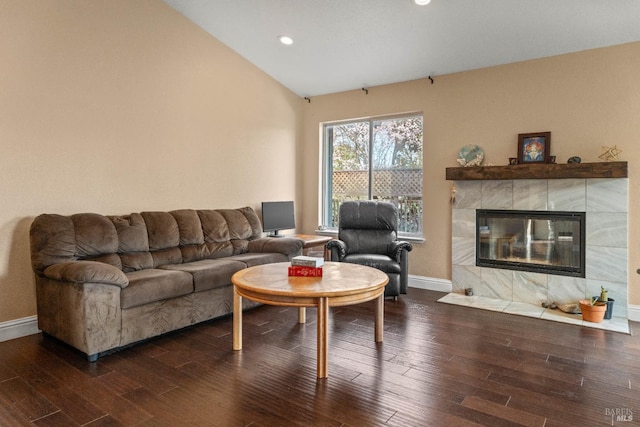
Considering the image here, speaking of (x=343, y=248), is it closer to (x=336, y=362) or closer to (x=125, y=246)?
(x=336, y=362)

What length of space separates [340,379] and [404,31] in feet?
10.7

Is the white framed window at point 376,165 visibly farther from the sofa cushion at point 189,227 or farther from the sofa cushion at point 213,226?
the sofa cushion at point 189,227

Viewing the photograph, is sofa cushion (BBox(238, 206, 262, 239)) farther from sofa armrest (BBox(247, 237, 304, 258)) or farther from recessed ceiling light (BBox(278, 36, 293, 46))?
recessed ceiling light (BBox(278, 36, 293, 46))

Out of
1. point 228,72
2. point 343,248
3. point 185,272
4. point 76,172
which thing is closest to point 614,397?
point 343,248

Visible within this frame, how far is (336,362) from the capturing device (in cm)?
263

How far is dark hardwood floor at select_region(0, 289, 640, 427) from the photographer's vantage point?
199cm

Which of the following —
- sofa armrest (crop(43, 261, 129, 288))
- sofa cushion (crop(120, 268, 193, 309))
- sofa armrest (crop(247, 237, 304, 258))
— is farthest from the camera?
sofa armrest (crop(247, 237, 304, 258))

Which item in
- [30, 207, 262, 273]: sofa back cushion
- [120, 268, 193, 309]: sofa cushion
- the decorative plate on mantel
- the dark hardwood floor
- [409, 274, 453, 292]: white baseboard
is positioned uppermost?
the decorative plate on mantel

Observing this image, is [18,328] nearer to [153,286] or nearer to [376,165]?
[153,286]

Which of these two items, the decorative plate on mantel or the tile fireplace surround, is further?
→ the decorative plate on mantel

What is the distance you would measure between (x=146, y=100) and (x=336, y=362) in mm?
3067

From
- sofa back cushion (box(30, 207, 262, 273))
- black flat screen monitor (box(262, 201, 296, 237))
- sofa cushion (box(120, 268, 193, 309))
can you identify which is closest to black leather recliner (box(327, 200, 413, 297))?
black flat screen monitor (box(262, 201, 296, 237))

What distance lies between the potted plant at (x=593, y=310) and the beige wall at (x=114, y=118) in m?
3.78

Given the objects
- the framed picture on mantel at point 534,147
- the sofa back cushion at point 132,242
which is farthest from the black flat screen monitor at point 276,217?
the framed picture on mantel at point 534,147
